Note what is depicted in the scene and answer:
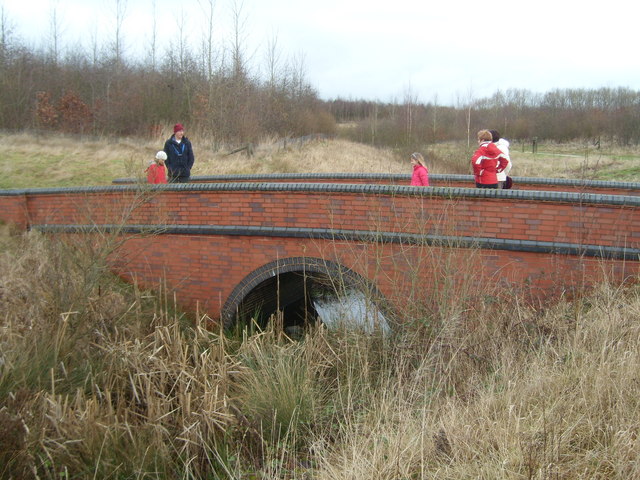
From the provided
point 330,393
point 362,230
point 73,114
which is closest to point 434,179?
point 362,230

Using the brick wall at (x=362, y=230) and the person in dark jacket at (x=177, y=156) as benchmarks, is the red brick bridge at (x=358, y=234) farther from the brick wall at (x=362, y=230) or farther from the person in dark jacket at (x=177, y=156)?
the person in dark jacket at (x=177, y=156)

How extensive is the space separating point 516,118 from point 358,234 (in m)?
33.4

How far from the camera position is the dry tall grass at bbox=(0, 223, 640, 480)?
3.21 m

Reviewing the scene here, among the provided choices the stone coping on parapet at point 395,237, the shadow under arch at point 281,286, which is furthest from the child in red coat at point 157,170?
the shadow under arch at point 281,286

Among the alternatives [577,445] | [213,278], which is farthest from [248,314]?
[577,445]

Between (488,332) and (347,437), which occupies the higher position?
(488,332)

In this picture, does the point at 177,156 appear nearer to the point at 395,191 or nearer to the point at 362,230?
the point at 362,230

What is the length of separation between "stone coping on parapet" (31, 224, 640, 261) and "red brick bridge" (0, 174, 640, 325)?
0.6 inches

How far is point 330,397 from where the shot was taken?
477cm

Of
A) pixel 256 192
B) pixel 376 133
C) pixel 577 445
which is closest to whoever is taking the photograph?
pixel 577 445

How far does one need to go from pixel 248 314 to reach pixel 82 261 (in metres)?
3.01

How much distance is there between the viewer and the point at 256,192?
23.9ft

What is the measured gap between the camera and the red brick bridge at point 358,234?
5.69m

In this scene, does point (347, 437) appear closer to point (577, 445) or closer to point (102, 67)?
point (577, 445)
